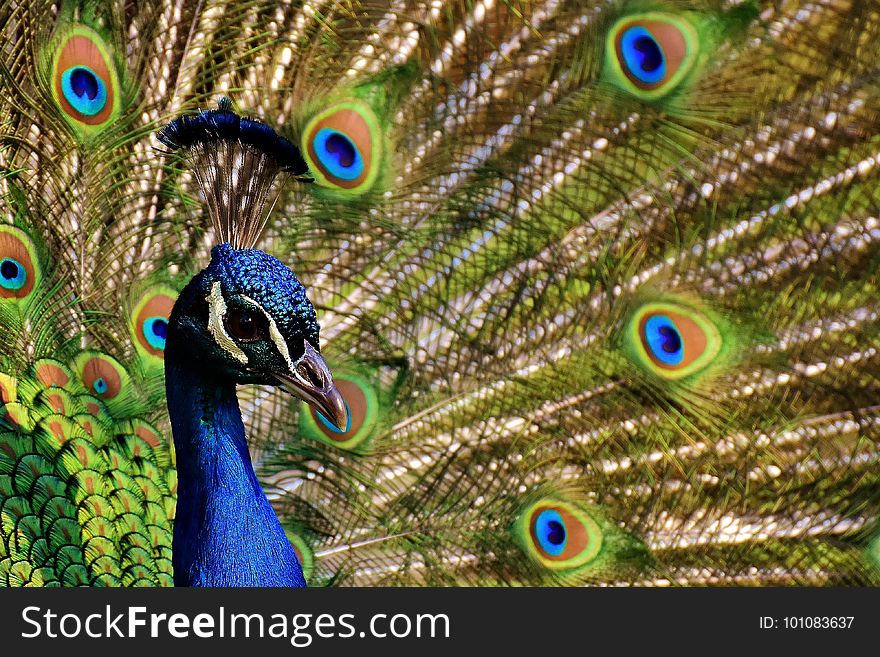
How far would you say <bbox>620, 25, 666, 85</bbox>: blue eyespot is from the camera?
1.92 metres

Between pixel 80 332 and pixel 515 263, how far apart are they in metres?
0.84

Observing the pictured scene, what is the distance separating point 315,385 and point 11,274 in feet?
2.68

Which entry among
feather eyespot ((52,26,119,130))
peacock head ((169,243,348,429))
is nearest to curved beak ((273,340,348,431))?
peacock head ((169,243,348,429))

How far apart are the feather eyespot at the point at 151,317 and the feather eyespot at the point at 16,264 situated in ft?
0.64

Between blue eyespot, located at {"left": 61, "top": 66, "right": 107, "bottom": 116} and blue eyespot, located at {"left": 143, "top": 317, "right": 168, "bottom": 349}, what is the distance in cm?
40

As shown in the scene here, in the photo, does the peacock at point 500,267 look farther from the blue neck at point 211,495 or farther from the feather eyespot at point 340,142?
the blue neck at point 211,495

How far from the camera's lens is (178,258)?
78.7 inches

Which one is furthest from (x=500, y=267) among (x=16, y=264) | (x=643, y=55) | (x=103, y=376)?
(x=16, y=264)

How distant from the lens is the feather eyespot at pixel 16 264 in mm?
1859

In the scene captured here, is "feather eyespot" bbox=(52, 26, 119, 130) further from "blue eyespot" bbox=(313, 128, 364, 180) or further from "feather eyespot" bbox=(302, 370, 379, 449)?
"feather eyespot" bbox=(302, 370, 379, 449)

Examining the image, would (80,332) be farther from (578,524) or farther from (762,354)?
(762,354)

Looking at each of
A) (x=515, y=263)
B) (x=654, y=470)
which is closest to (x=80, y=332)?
(x=515, y=263)

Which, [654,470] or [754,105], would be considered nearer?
[754,105]

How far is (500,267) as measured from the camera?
6.70 feet
